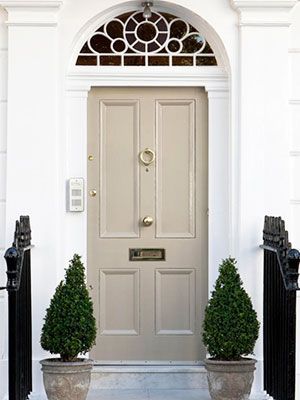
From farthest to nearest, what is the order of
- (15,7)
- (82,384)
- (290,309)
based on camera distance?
(15,7) < (82,384) < (290,309)

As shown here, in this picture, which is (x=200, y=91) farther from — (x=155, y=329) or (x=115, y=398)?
(x=115, y=398)

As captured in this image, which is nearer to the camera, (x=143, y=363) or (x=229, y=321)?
(x=229, y=321)

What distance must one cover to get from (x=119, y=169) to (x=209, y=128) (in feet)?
2.59

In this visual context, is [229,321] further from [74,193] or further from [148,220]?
[74,193]

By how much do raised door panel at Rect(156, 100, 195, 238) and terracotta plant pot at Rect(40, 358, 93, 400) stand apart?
56.6 inches

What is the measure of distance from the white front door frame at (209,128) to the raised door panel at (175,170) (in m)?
0.17

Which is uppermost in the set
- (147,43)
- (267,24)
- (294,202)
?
(267,24)

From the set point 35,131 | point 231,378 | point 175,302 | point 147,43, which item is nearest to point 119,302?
point 175,302

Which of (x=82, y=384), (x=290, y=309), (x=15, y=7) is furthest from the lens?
(x=15, y=7)

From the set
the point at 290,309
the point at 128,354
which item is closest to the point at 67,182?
the point at 128,354

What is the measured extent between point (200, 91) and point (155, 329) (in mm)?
1941

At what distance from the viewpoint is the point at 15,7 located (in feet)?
28.0

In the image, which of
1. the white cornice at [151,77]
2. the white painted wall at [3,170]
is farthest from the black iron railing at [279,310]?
the white painted wall at [3,170]

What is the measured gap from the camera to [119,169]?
29.3ft
